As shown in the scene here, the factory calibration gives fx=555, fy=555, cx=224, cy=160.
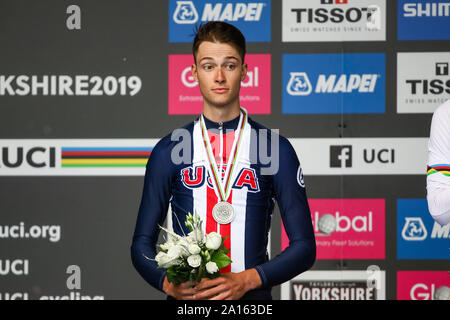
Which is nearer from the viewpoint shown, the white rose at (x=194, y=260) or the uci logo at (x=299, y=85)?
the white rose at (x=194, y=260)

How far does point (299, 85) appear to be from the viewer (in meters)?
2.84

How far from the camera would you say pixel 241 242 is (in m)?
2.26

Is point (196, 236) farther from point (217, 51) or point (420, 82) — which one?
point (420, 82)

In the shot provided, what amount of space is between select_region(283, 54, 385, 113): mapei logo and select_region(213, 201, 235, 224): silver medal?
85 centimetres

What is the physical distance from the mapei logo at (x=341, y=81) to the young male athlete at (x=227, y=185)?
0.54 m

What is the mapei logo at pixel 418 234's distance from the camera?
283cm

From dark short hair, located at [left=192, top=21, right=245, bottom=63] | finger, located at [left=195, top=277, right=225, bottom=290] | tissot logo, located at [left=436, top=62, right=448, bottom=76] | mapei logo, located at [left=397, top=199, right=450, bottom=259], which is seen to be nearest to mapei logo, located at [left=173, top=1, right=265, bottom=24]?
dark short hair, located at [left=192, top=21, right=245, bottom=63]

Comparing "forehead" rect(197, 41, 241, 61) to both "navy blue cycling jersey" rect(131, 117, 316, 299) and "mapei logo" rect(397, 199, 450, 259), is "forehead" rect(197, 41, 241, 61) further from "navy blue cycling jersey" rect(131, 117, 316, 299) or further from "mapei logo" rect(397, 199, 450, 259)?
"mapei logo" rect(397, 199, 450, 259)

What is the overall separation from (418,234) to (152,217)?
1.42m

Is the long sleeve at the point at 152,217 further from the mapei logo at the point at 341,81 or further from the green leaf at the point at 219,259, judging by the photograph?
the mapei logo at the point at 341,81

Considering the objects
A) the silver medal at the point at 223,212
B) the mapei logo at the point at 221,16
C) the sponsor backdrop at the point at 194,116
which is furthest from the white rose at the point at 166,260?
the mapei logo at the point at 221,16
